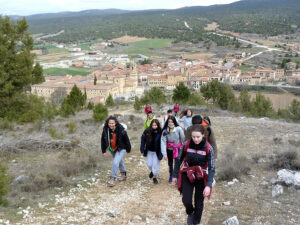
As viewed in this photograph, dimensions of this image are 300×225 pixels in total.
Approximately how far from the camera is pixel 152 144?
243 inches

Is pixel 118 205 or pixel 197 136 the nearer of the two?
pixel 197 136

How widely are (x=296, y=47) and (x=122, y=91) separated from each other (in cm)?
7710

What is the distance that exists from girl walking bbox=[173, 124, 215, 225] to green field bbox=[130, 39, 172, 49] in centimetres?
14035

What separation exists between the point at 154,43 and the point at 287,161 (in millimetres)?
146057

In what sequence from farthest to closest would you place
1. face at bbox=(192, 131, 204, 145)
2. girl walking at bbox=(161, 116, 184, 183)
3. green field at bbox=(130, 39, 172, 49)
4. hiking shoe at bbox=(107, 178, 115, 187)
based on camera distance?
1. green field at bbox=(130, 39, 172, 49)
2. hiking shoe at bbox=(107, 178, 115, 187)
3. girl walking at bbox=(161, 116, 184, 183)
4. face at bbox=(192, 131, 204, 145)

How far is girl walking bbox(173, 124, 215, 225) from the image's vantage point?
3861 mm

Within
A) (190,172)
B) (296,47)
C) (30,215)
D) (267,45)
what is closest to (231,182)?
(190,172)

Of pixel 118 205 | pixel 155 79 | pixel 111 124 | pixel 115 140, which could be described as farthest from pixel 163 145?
pixel 155 79

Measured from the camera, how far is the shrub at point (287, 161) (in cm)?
701

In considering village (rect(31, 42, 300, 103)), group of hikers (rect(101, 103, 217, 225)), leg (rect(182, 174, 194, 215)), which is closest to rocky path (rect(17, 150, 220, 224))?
group of hikers (rect(101, 103, 217, 225))

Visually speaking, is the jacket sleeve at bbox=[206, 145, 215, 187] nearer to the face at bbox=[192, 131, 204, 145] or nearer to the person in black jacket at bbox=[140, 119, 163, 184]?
the face at bbox=[192, 131, 204, 145]

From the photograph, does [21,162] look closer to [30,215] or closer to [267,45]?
[30,215]

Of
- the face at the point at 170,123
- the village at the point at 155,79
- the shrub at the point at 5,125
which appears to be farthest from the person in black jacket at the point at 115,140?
the village at the point at 155,79

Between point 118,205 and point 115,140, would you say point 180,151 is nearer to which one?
point 118,205
